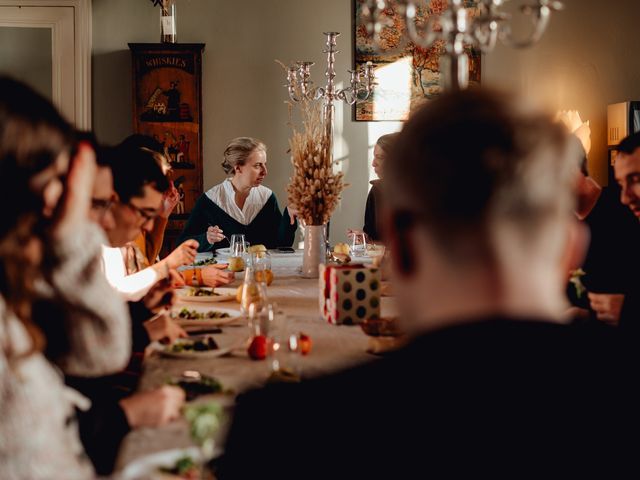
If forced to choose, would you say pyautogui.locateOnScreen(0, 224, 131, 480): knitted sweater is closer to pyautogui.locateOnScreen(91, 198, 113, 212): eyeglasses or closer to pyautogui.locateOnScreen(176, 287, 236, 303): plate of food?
pyautogui.locateOnScreen(91, 198, 113, 212): eyeglasses

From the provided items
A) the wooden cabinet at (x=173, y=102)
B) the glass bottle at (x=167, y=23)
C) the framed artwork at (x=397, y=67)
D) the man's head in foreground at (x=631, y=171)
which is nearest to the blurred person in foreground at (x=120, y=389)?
the man's head in foreground at (x=631, y=171)

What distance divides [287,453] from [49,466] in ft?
2.19

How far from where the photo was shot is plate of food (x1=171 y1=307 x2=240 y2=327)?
249 centimetres

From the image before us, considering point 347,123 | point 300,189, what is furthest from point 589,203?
point 347,123

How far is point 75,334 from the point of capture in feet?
5.12

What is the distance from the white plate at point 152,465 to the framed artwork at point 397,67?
17.0 ft

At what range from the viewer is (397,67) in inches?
247

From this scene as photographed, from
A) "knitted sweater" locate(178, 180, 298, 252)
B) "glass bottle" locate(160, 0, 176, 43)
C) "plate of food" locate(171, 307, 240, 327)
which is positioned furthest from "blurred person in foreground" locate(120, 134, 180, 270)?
"glass bottle" locate(160, 0, 176, 43)

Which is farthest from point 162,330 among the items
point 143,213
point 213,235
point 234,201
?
point 234,201

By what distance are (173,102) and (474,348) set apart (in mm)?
5323

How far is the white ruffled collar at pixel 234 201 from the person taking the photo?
510 centimetres

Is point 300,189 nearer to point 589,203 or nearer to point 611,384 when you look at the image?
point 589,203

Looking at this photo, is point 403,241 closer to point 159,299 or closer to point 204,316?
point 159,299

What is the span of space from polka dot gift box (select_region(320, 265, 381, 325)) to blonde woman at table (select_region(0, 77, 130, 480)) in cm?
105
